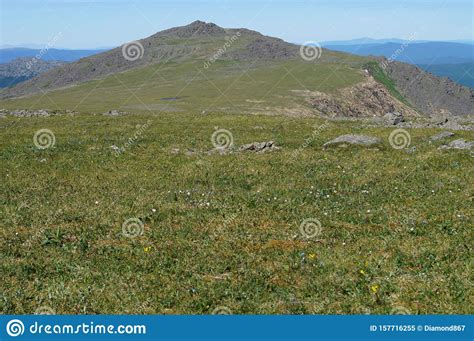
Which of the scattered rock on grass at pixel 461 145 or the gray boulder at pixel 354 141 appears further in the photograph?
the gray boulder at pixel 354 141

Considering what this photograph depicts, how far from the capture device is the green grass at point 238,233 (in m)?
11.0

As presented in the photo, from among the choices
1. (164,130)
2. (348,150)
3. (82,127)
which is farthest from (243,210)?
(82,127)

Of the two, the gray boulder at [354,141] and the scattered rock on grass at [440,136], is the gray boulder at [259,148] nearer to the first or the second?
the gray boulder at [354,141]

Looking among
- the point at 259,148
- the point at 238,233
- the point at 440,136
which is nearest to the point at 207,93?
the point at 440,136

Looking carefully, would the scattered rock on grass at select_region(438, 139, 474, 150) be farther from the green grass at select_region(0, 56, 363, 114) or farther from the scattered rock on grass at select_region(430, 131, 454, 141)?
the green grass at select_region(0, 56, 363, 114)

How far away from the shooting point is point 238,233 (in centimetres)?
1526

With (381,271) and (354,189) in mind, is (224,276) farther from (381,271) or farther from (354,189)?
(354,189)

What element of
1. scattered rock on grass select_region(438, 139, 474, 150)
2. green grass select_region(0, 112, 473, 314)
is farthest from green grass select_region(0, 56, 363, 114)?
green grass select_region(0, 112, 473, 314)

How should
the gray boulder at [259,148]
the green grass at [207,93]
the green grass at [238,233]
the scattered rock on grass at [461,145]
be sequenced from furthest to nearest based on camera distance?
the green grass at [207,93]
the gray boulder at [259,148]
the scattered rock on grass at [461,145]
the green grass at [238,233]

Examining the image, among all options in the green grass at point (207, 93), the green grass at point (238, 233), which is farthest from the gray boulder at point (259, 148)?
the green grass at point (207, 93)

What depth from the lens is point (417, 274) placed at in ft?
38.6

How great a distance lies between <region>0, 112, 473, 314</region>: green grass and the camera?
11.0 meters

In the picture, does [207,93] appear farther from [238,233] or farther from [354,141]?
[238,233]

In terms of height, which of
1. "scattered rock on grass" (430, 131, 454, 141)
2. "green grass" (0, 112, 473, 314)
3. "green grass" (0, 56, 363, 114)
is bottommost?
"green grass" (0, 112, 473, 314)
